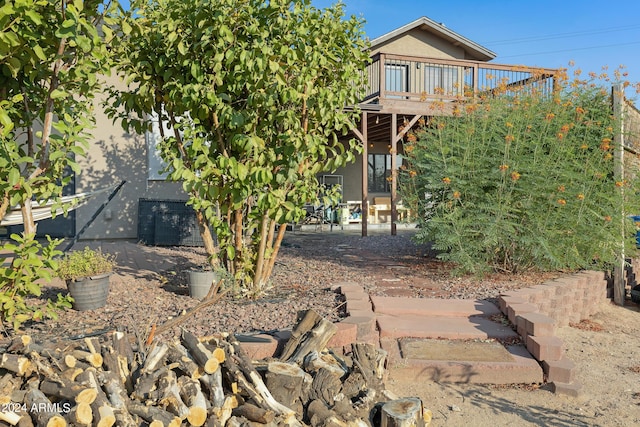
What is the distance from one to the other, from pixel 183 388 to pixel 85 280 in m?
2.18

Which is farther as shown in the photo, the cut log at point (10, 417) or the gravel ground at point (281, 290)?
the gravel ground at point (281, 290)

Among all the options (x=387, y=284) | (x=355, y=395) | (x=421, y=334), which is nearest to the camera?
(x=355, y=395)

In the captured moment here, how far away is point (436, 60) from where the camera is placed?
10.6 metres

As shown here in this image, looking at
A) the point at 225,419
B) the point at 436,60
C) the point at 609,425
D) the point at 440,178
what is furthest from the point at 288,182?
the point at 436,60

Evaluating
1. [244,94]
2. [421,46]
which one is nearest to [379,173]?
[421,46]

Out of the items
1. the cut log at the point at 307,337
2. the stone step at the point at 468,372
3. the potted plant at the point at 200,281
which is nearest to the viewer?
the cut log at the point at 307,337

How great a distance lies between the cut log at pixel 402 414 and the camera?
2.23m

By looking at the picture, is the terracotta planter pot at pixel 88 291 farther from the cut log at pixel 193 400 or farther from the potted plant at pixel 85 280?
the cut log at pixel 193 400

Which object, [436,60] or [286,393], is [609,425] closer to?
[286,393]

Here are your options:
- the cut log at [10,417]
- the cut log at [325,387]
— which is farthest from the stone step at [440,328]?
the cut log at [10,417]

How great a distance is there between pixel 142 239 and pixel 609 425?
24.1ft

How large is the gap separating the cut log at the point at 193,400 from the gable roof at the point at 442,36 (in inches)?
536

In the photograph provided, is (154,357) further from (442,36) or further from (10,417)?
(442,36)

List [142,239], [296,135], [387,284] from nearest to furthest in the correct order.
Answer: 1. [296,135]
2. [387,284]
3. [142,239]
